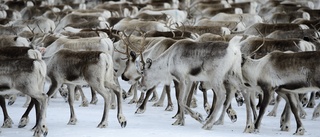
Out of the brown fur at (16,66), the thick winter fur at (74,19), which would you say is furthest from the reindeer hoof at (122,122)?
the thick winter fur at (74,19)

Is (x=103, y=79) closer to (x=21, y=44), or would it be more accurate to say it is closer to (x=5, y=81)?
(x=5, y=81)

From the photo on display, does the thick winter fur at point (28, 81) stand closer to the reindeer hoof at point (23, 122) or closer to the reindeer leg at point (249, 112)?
the reindeer hoof at point (23, 122)

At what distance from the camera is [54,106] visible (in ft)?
37.2

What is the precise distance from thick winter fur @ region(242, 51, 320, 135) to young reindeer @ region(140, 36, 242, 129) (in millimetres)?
313

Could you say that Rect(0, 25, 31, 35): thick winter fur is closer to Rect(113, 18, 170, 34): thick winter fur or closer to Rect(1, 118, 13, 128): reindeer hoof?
Rect(113, 18, 170, 34): thick winter fur

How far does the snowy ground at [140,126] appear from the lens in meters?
8.73

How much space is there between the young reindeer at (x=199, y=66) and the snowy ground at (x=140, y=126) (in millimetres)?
309

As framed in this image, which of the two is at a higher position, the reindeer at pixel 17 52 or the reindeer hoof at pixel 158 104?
the reindeer at pixel 17 52

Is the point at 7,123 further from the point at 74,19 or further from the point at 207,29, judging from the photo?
the point at 74,19

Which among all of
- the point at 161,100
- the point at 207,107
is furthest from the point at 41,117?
the point at 161,100

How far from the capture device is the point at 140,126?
9391 mm

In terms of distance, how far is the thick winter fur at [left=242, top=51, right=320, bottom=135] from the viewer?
886 centimetres

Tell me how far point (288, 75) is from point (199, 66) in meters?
1.18

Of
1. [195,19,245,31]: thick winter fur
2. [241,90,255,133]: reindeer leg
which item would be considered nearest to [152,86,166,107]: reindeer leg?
[241,90,255,133]: reindeer leg
